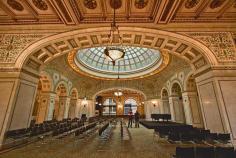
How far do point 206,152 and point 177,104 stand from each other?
43.3ft

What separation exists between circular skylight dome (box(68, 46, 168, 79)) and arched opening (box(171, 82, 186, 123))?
3.57 meters

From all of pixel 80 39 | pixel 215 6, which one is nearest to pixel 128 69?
pixel 80 39

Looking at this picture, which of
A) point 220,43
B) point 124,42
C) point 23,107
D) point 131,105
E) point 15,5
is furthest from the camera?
point 131,105

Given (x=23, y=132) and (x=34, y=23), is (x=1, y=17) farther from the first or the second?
(x=23, y=132)

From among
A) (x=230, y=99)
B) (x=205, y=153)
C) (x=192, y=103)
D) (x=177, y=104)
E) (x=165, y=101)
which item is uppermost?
(x=165, y=101)

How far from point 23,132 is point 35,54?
3.95 metres

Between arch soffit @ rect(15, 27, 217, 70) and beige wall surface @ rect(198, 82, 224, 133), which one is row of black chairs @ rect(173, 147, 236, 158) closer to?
beige wall surface @ rect(198, 82, 224, 133)

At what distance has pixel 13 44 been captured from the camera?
22.1 feet

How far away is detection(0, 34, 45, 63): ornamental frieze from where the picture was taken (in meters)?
6.47

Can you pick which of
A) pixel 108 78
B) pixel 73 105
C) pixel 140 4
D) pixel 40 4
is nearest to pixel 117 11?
pixel 140 4

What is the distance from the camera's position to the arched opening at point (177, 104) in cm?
1486

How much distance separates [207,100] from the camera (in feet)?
21.3

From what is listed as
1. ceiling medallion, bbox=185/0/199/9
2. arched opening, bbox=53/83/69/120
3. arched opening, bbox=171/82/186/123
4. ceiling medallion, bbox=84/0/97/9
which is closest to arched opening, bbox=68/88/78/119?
arched opening, bbox=53/83/69/120

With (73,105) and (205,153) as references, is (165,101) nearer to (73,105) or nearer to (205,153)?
(73,105)
